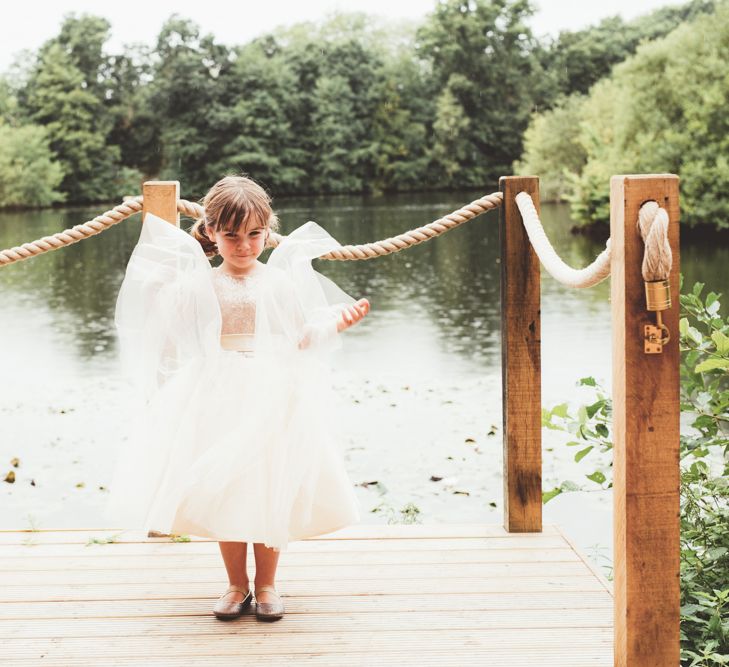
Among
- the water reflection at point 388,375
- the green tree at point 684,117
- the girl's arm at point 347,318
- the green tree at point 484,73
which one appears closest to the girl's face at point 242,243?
the girl's arm at point 347,318

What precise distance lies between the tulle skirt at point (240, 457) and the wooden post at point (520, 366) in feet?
2.70

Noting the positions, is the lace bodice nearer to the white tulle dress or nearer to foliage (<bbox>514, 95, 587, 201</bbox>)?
the white tulle dress

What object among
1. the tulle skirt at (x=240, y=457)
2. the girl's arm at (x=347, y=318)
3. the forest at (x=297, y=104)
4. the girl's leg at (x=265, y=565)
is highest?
the forest at (x=297, y=104)

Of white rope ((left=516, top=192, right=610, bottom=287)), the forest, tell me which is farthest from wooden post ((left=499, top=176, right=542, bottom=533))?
the forest

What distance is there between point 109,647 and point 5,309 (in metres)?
13.3

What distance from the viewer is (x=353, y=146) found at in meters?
54.5

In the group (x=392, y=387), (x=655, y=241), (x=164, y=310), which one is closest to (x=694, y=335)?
(x=655, y=241)

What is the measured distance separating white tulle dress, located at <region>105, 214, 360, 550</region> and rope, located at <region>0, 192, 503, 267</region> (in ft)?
1.60

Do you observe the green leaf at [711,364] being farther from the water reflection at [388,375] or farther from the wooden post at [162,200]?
the water reflection at [388,375]

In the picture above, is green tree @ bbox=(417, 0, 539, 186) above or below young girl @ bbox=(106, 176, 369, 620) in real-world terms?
above

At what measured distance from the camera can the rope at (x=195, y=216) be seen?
3.24 m

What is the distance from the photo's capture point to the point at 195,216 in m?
3.46

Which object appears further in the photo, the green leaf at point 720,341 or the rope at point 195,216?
the rope at point 195,216

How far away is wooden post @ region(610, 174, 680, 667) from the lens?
1.99 metres
